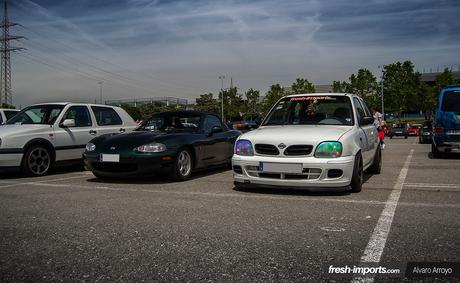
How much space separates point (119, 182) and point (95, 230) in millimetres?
3339

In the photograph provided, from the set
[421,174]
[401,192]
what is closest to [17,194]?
[401,192]

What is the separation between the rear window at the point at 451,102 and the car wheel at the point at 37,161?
9604mm

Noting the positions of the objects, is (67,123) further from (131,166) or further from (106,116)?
(131,166)

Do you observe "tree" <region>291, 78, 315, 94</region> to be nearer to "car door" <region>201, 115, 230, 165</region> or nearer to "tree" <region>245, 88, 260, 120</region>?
"tree" <region>245, 88, 260, 120</region>

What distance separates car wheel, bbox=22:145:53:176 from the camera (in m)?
8.00

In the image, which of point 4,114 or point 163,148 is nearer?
point 163,148

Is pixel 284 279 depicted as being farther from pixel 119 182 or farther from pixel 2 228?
pixel 119 182

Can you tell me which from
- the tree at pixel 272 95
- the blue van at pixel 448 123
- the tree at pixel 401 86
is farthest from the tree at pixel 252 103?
the blue van at pixel 448 123

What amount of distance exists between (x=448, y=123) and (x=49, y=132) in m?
9.50

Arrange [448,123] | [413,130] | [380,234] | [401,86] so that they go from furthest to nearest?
[401,86]
[413,130]
[448,123]
[380,234]

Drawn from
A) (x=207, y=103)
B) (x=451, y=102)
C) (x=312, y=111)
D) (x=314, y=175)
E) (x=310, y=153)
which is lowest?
(x=314, y=175)

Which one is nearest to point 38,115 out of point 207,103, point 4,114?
point 4,114

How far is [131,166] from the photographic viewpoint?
6840 millimetres

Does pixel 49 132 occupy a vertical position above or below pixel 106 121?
below
